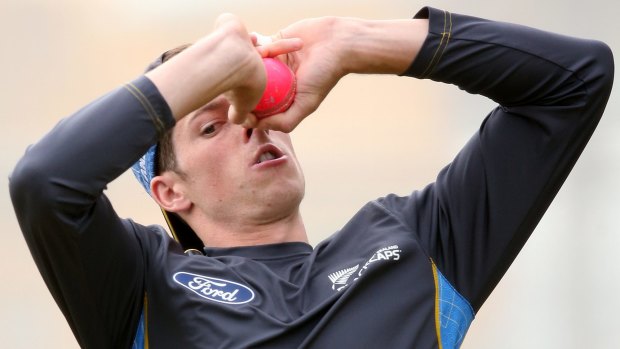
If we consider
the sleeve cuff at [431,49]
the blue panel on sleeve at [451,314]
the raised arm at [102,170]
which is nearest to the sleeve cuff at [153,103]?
the raised arm at [102,170]

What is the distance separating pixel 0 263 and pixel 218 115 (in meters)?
1.68

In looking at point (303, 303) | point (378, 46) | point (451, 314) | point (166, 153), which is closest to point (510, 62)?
point (378, 46)

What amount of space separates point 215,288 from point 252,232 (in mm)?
248

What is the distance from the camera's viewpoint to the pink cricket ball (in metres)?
2.20

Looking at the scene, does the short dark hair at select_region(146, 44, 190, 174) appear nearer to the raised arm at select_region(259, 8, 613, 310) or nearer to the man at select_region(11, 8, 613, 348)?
the man at select_region(11, 8, 613, 348)

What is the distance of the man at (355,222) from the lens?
83.3 inches

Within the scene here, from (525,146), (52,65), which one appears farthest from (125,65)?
(525,146)

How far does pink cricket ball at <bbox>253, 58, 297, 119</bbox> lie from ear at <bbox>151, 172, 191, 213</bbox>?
0.44 meters

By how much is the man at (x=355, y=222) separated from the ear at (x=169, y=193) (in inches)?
6.3

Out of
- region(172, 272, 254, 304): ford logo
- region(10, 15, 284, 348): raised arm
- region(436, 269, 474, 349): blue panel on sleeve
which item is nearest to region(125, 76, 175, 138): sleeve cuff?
region(10, 15, 284, 348): raised arm

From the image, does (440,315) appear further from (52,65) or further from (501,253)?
(52,65)

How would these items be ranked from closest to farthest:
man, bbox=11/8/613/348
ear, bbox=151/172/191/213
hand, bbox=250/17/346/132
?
man, bbox=11/8/613/348
hand, bbox=250/17/346/132
ear, bbox=151/172/191/213

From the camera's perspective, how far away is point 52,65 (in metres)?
4.11

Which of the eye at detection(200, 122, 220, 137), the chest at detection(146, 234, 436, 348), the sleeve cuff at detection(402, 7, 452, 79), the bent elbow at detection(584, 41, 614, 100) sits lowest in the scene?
the chest at detection(146, 234, 436, 348)
